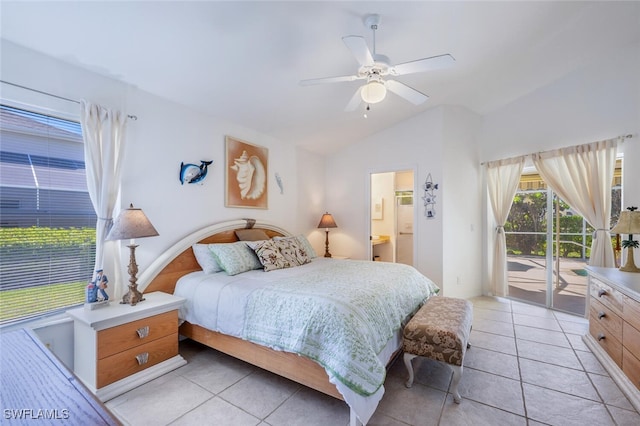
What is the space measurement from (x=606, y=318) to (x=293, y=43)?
359cm

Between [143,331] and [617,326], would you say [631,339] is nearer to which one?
[617,326]

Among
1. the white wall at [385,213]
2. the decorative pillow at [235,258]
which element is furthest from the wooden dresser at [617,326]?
the white wall at [385,213]

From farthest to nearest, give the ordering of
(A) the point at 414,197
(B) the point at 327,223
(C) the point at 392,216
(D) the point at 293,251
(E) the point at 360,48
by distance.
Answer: (C) the point at 392,216 < (B) the point at 327,223 < (A) the point at 414,197 < (D) the point at 293,251 < (E) the point at 360,48

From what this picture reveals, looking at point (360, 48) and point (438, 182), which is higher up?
point (360, 48)

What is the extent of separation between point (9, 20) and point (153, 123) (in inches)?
43.4

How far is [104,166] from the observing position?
2.42 m

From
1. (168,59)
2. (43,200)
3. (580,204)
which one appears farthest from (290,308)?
(580,204)

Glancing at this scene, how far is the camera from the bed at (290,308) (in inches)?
67.2

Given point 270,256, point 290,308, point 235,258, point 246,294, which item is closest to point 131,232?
point 235,258

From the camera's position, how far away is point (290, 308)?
2025mm

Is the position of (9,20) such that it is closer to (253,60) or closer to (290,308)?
(253,60)

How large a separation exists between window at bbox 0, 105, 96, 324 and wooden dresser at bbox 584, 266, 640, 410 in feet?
13.9

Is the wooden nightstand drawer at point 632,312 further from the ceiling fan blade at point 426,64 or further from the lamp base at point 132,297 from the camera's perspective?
the lamp base at point 132,297

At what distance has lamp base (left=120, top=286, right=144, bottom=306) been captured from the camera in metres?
2.36
